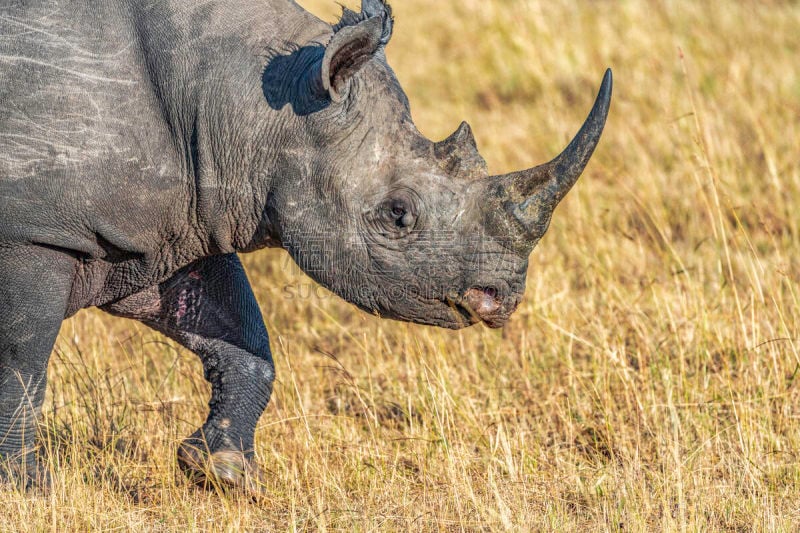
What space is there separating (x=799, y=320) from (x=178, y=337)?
2.95 m

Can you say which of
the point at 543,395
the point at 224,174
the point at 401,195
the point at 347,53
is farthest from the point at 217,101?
the point at 543,395

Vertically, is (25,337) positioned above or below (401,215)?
below

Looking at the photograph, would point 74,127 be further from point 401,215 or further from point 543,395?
point 543,395

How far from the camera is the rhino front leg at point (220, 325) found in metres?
4.96

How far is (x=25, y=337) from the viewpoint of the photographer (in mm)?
4371

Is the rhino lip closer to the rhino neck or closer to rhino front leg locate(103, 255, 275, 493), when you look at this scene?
the rhino neck

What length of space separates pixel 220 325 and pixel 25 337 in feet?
3.04

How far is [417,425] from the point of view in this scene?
530 cm

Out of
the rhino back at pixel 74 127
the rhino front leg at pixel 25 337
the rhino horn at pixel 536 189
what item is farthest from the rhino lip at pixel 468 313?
the rhino front leg at pixel 25 337

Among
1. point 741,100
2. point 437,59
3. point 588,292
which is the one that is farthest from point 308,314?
point 437,59

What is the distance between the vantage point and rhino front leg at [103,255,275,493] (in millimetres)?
4961

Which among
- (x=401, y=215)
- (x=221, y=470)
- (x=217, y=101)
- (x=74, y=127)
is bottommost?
(x=221, y=470)

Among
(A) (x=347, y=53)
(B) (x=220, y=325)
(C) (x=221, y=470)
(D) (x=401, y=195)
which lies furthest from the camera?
(B) (x=220, y=325)

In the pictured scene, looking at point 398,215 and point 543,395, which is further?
point 543,395
